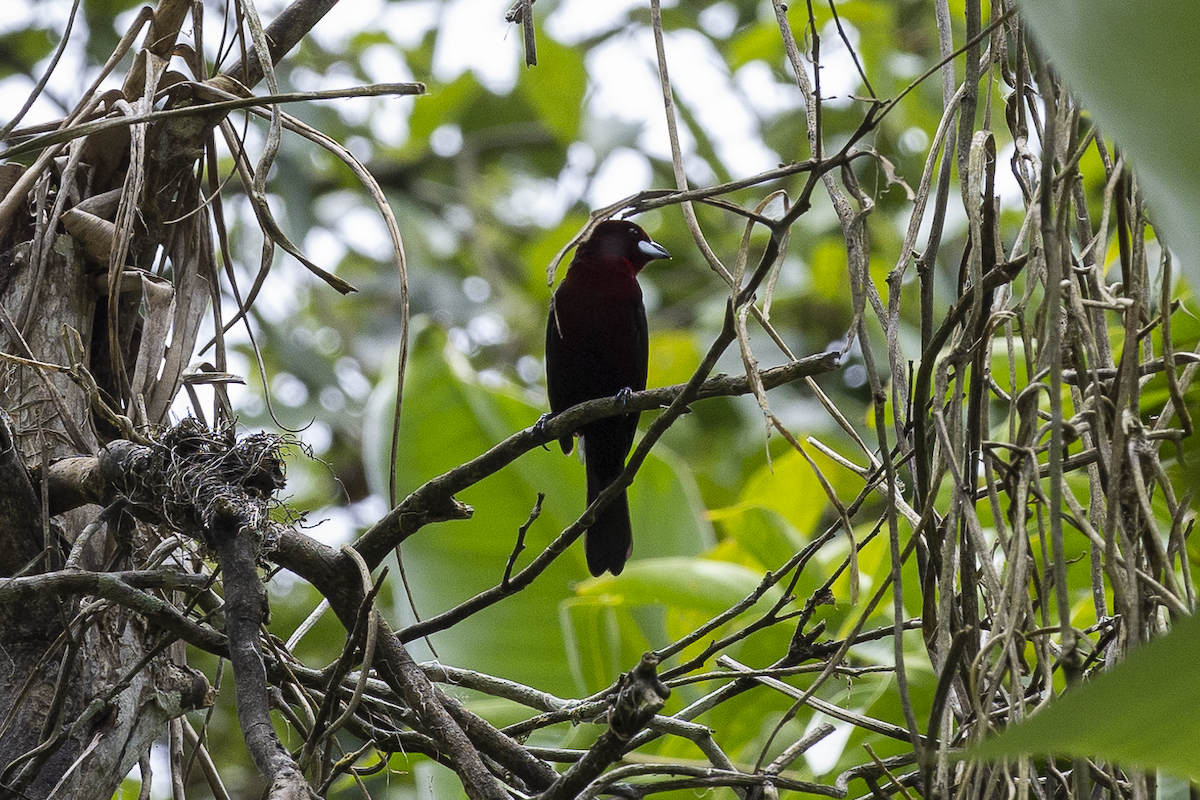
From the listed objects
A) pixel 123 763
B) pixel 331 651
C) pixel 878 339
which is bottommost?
pixel 123 763

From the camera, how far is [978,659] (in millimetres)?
1318

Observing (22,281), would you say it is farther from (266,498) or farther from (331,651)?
(331,651)

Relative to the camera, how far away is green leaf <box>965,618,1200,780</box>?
1.86 feet

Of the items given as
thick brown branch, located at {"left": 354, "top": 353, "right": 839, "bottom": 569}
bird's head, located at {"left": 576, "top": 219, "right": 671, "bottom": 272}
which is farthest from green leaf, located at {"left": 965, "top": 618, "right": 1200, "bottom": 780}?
bird's head, located at {"left": 576, "top": 219, "right": 671, "bottom": 272}

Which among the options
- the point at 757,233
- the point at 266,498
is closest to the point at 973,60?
the point at 266,498

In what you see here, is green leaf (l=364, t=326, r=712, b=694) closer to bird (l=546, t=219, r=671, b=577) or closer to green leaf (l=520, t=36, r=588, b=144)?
bird (l=546, t=219, r=671, b=577)

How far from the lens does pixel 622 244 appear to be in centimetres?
480

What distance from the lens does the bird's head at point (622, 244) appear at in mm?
4730

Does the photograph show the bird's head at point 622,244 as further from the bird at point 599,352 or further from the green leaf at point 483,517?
the green leaf at point 483,517

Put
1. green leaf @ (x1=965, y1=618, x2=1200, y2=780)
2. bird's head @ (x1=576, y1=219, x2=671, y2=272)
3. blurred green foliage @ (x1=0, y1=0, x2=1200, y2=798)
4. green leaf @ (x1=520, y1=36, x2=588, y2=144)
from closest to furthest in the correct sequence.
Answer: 1. green leaf @ (x1=965, y1=618, x2=1200, y2=780)
2. blurred green foliage @ (x1=0, y1=0, x2=1200, y2=798)
3. bird's head @ (x1=576, y1=219, x2=671, y2=272)
4. green leaf @ (x1=520, y1=36, x2=588, y2=144)

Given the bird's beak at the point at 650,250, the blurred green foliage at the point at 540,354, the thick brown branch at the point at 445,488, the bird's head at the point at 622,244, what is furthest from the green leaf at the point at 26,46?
the thick brown branch at the point at 445,488

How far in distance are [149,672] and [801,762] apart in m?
1.85

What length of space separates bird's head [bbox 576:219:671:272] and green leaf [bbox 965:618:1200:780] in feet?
13.5

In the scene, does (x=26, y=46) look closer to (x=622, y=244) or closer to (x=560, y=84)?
(x=560, y=84)
